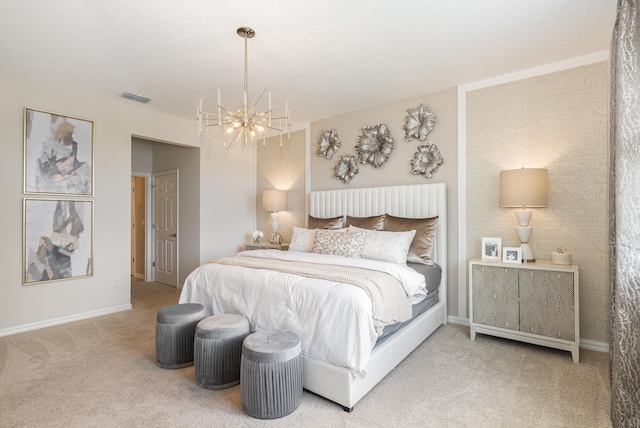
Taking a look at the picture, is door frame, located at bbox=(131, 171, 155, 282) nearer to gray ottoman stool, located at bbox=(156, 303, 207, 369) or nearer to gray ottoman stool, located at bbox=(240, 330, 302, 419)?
gray ottoman stool, located at bbox=(156, 303, 207, 369)

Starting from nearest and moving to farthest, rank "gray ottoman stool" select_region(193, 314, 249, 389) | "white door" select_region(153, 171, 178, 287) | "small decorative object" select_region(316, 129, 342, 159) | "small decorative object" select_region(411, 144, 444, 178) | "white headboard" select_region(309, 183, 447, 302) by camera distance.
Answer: "gray ottoman stool" select_region(193, 314, 249, 389), "white headboard" select_region(309, 183, 447, 302), "small decorative object" select_region(411, 144, 444, 178), "small decorative object" select_region(316, 129, 342, 159), "white door" select_region(153, 171, 178, 287)

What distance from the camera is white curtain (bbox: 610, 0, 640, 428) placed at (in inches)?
61.2

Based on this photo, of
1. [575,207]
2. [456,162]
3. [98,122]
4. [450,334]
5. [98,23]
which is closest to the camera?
[98,23]

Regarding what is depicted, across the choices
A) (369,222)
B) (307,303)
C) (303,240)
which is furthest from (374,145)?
(307,303)

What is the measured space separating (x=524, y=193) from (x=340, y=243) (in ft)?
5.77

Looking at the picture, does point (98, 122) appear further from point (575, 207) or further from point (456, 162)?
point (575, 207)

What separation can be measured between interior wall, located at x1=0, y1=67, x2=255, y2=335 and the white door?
785mm

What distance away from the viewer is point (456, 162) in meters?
3.70

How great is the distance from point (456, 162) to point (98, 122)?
4.27m

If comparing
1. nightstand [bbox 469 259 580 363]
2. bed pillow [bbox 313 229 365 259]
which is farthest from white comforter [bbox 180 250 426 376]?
nightstand [bbox 469 259 580 363]

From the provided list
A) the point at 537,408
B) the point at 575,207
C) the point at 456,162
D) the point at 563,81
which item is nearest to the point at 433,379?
the point at 537,408

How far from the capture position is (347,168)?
4.58m

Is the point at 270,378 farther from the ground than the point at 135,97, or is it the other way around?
the point at 135,97

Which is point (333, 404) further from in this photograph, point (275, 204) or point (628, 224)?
point (275, 204)
